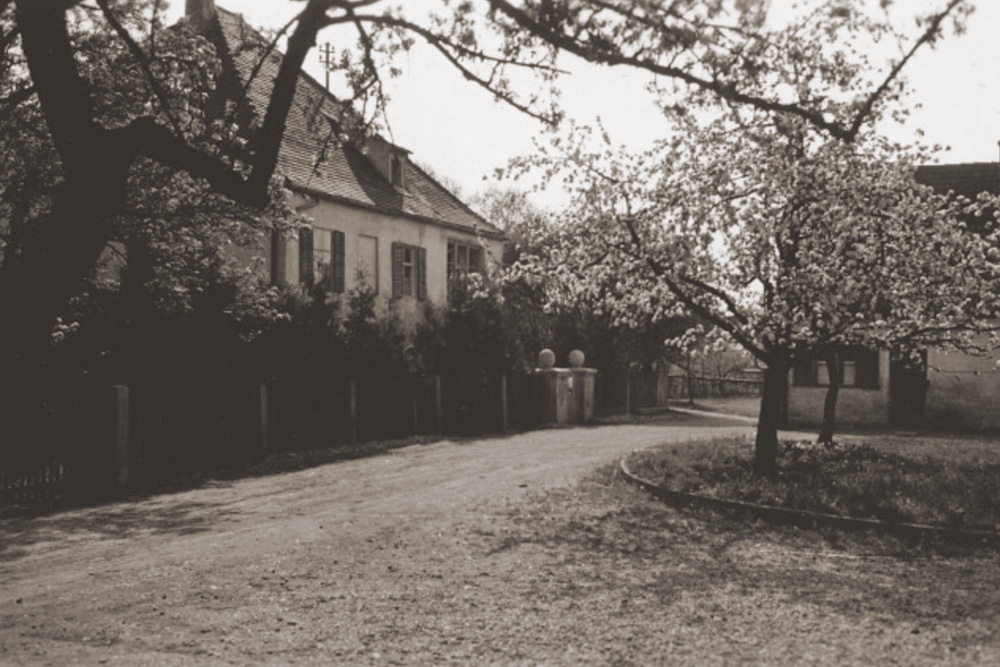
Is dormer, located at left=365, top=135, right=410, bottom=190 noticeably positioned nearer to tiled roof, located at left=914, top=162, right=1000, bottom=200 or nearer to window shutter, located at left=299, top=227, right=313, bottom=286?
window shutter, located at left=299, top=227, right=313, bottom=286

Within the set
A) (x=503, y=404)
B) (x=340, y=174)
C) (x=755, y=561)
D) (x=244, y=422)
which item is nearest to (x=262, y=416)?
(x=244, y=422)

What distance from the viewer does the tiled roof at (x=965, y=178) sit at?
34.9m

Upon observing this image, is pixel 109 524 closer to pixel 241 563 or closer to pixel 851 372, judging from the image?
pixel 241 563

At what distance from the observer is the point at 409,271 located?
34.2 metres

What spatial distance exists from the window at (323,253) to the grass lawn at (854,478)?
1287cm

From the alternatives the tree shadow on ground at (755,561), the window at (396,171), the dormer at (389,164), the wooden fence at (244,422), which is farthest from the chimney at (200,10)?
the tree shadow on ground at (755,561)

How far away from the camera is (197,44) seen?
54.0 feet

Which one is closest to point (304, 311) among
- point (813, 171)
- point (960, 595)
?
point (813, 171)

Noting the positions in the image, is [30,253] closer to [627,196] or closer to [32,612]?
[32,612]

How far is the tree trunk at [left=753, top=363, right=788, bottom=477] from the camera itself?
15943 millimetres

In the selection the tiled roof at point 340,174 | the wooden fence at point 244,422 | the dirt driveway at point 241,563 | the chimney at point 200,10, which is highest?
the chimney at point 200,10

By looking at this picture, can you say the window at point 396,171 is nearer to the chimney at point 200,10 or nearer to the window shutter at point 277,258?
the chimney at point 200,10

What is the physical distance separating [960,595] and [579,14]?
5.23 metres

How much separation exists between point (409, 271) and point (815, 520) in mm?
23761
